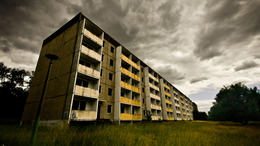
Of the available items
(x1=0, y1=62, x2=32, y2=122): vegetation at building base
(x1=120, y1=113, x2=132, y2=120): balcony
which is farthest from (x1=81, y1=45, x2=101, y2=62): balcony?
(x1=0, y1=62, x2=32, y2=122): vegetation at building base

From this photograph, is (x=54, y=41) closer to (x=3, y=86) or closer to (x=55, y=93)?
(x=55, y=93)

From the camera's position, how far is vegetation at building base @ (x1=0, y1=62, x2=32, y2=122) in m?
32.3

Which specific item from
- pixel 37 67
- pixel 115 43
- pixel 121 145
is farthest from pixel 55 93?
pixel 115 43

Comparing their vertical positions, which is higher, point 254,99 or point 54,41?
point 54,41

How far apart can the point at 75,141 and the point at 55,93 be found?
10.5 m

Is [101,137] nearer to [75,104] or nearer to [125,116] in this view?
[75,104]

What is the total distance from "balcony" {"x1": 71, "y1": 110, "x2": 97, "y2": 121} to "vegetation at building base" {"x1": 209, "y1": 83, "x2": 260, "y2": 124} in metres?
32.5

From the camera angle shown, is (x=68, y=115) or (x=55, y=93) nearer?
(x=68, y=115)

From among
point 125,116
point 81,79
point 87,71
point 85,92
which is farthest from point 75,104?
point 125,116

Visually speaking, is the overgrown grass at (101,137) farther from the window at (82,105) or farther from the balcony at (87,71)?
the balcony at (87,71)

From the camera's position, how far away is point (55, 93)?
13.9m

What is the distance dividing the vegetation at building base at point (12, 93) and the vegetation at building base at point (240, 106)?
5447cm

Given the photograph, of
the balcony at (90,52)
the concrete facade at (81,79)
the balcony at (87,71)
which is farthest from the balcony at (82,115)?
the balcony at (90,52)

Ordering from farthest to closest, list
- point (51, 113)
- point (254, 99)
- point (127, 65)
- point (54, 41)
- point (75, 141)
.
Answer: point (254, 99)
point (127, 65)
point (54, 41)
point (51, 113)
point (75, 141)
